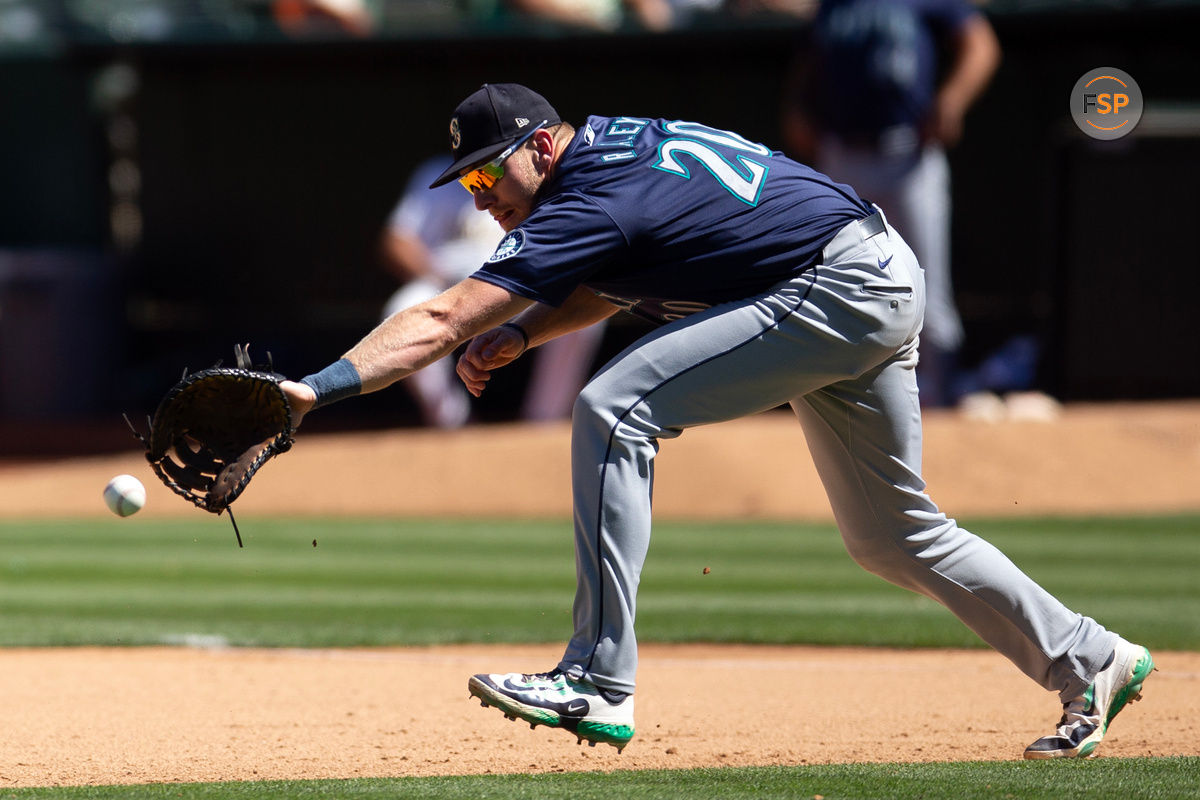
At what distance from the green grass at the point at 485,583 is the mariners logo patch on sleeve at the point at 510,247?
9.20 feet

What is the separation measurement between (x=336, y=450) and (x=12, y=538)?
7.89 ft

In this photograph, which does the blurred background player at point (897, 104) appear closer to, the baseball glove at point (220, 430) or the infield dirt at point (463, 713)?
the infield dirt at point (463, 713)

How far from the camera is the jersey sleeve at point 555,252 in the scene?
319 centimetres

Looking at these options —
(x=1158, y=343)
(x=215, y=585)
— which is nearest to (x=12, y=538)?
(x=215, y=585)

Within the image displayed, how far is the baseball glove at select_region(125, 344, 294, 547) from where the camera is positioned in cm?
325

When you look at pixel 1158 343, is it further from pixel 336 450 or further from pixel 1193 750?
pixel 1193 750

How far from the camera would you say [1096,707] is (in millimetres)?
3654

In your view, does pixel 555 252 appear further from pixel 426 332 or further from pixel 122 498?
pixel 122 498

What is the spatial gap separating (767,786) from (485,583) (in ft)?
12.8

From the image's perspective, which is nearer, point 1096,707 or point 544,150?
point 544,150

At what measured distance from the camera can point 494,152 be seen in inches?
133

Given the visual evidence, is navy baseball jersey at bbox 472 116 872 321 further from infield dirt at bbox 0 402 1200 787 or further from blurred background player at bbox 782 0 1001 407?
blurred background player at bbox 782 0 1001 407

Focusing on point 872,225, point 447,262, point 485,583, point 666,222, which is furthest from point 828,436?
point 447,262

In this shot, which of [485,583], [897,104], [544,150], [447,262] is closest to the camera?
[544,150]
